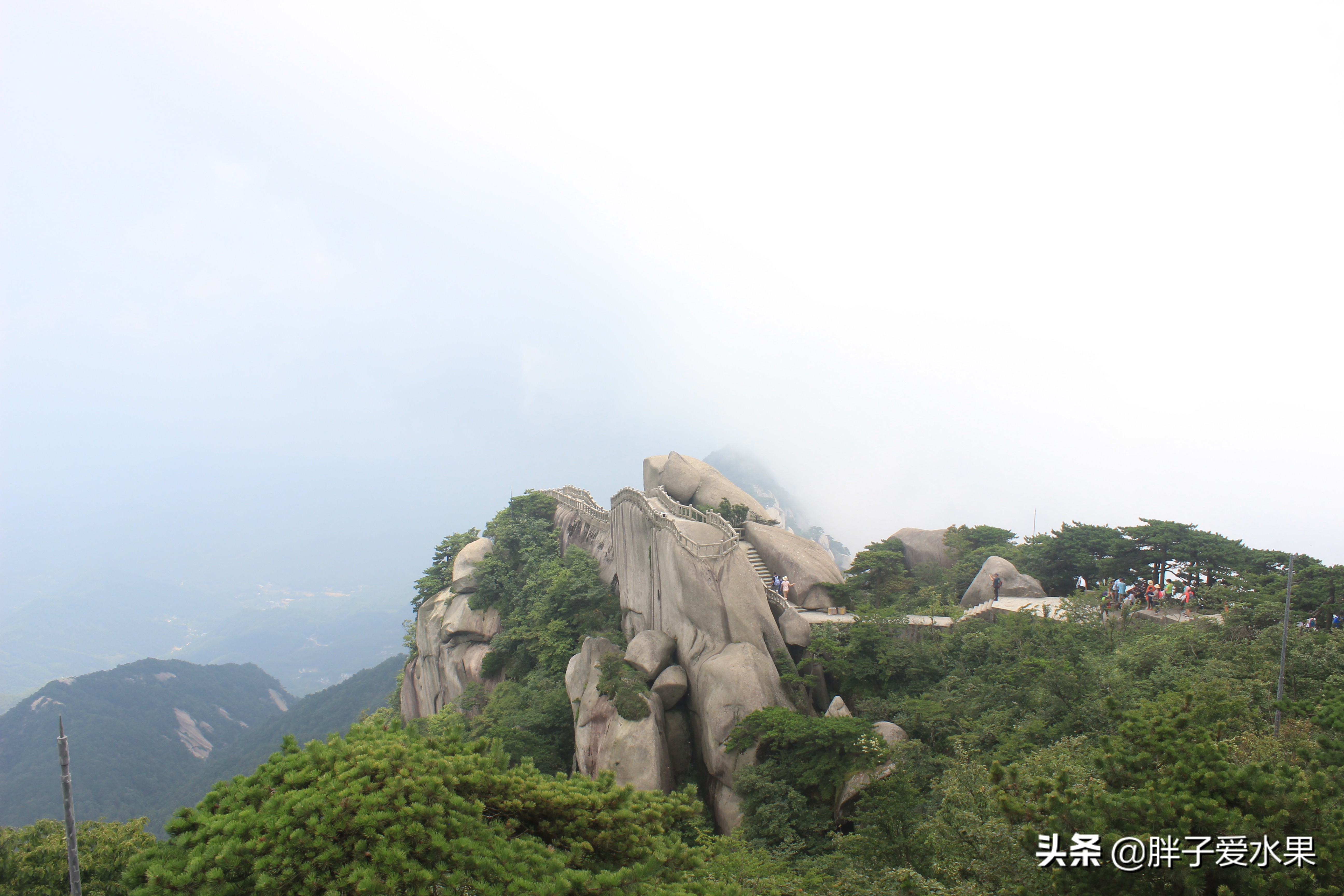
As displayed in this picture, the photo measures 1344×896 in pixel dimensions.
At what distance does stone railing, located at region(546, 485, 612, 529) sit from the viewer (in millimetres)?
35406

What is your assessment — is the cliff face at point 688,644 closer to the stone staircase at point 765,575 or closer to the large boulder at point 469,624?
the stone staircase at point 765,575

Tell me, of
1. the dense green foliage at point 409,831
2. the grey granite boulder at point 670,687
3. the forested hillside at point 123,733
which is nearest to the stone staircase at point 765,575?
the grey granite boulder at point 670,687

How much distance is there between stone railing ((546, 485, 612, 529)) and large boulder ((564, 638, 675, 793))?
11.5m

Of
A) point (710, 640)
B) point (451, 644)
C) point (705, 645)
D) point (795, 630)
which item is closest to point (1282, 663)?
point (795, 630)

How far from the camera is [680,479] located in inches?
1538

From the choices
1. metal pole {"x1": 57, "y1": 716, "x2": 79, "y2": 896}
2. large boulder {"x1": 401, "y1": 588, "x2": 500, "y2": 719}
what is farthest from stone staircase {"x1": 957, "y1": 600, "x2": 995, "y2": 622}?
metal pole {"x1": 57, "y1": 716, "x2": 79, "y2": 896}

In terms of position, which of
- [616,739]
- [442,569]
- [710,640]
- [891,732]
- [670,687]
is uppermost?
[442,569]

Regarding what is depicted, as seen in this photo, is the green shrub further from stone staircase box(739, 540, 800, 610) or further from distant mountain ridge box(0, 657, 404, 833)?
distant mountain ridge box(0, 657, 404, 833)

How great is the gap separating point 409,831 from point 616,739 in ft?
44.3

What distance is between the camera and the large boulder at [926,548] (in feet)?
117

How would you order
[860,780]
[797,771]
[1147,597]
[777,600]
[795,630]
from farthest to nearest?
[777,600], [1147,597], [795,630], [797,771], [860,780]

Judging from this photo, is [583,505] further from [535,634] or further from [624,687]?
[624,687]

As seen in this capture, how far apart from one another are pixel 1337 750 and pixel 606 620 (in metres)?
24.0

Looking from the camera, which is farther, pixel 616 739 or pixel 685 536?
pixel 685 536
